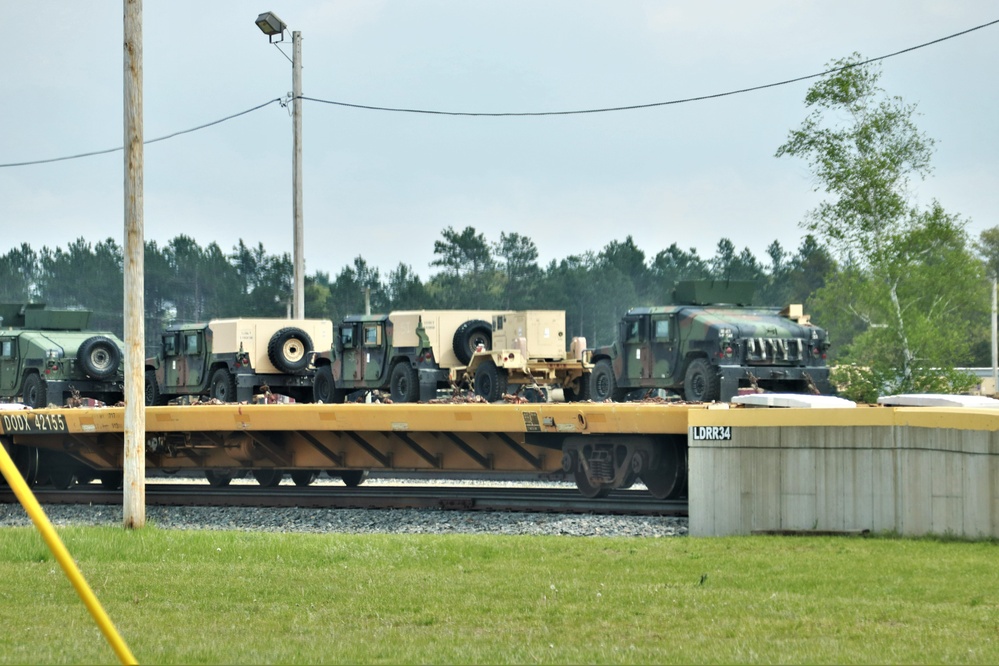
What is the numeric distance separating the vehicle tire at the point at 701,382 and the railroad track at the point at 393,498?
6765mm

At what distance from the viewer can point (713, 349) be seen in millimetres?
24734

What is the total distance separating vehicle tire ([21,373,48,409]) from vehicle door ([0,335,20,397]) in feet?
1.11

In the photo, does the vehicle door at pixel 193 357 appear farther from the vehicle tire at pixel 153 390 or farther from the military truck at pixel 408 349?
the military truck at pixel 408 349

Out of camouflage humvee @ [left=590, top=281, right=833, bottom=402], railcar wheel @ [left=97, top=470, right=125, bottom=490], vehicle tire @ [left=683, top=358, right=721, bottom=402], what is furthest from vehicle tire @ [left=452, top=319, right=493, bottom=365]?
railcar wheel @ [left=97, top=470, right=125, bottom=490]

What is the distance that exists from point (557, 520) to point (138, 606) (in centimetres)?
649

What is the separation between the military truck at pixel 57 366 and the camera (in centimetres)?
3262

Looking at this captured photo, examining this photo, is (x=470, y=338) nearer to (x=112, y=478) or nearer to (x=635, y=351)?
(x=635, y=351)

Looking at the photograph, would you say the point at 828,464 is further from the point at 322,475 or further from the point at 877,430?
the point at 322,475

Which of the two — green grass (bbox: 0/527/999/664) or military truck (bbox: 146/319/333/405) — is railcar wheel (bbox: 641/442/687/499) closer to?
green grass (bbox: 0/527/999/664)

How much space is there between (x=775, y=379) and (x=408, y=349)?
790 centimetres

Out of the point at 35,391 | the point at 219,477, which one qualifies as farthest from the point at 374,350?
the point at 35,391

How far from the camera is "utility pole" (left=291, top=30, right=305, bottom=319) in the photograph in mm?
30406

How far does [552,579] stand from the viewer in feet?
32.6

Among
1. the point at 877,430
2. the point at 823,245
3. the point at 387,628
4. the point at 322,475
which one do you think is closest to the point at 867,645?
the point at 387,628
